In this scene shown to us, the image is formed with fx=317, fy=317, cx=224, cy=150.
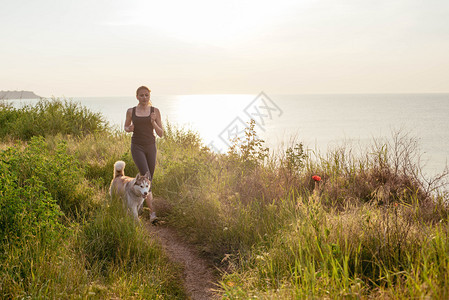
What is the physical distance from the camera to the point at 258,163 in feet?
30.4

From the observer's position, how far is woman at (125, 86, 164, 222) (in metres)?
7.06

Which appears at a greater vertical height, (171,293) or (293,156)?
(293,156)

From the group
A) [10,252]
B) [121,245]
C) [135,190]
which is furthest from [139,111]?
[10,252]

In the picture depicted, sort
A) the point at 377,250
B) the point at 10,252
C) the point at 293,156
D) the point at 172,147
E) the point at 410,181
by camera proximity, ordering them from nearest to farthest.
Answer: the point at 377,250
the point at 10,252
the point at 410,181
the point at 293,156
the point at 172,147

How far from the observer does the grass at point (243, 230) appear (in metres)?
3.42

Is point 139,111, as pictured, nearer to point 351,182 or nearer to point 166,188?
point 166,188

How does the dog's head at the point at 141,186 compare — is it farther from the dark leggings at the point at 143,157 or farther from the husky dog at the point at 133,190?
the dark leggings at the point at 143,157

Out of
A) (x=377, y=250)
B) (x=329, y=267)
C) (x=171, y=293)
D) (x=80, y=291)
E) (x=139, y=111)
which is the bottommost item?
(x=171, y=293)

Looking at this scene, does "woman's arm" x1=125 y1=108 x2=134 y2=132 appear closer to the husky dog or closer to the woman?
the woman

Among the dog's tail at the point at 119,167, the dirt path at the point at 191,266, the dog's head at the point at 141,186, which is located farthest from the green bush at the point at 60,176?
the dirt path at the point at 191,266

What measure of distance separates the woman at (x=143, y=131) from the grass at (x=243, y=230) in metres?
1.15

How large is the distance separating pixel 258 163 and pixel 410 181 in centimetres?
390

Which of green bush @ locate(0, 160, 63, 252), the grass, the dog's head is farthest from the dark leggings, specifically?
green bush @ locate(0, 160, 63, 252)

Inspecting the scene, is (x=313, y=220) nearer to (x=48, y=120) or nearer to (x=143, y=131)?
(x=143, y=131)
